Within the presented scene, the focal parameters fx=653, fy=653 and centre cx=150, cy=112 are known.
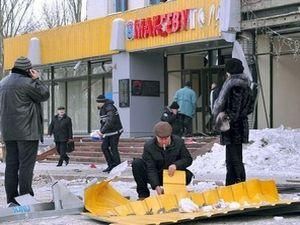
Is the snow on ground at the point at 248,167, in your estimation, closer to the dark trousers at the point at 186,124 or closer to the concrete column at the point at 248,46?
the concrete column at the point at 248,46

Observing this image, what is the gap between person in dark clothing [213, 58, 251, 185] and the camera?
8102 millimetres

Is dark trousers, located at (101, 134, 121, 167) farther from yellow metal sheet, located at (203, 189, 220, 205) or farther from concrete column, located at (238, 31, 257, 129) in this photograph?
yellow metal sheet, located at (203, 189, 220, 205)

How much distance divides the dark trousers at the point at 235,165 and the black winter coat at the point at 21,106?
2378 millimetres

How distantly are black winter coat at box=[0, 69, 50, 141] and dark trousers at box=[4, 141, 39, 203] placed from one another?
0.36 feet

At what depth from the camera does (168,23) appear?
19609 mm

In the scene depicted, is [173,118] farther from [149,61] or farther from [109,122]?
[149,61]

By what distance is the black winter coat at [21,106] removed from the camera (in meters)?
7.58

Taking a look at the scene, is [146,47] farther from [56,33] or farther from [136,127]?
[56,33]

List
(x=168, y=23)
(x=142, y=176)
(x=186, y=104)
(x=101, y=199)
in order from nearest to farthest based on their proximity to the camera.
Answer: (x=101, y=199) < (x=142, y=176) < (x=186, y=104) < (x=168, y=23)

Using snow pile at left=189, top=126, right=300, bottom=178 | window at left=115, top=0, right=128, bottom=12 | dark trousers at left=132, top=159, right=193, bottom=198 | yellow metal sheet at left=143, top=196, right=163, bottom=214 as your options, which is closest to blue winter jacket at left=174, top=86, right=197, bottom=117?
snow pile at left=189, top=126, right=300, bottom=178

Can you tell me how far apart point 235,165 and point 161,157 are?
42.7 inches

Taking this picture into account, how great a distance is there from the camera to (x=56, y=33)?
25.0 metres

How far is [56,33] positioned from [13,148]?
17692mm

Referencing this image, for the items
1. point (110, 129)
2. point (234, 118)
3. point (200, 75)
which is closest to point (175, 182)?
point (234, 118)
